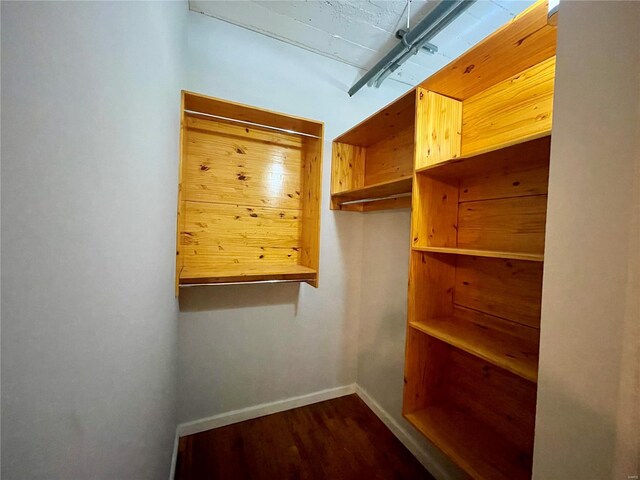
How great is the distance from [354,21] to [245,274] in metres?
1.77

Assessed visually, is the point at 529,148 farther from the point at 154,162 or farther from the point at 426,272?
the point at 154,162

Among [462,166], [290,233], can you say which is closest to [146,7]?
[462,166]

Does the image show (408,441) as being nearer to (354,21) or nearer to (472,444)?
(472,444)

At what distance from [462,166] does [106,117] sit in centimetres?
126

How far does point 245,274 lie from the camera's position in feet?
4.93

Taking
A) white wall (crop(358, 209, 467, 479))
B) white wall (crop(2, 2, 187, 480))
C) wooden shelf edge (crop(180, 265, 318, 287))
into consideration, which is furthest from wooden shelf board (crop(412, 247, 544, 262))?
white wall (crop(2, 2, 187, 480))

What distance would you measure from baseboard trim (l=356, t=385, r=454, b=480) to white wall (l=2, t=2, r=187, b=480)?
62.8 inches

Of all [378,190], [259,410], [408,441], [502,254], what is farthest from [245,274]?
[408,441]

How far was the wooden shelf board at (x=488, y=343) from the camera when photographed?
87 centimetres

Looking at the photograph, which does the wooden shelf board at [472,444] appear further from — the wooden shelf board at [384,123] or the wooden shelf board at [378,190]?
the wooden shelf board at [384,123]

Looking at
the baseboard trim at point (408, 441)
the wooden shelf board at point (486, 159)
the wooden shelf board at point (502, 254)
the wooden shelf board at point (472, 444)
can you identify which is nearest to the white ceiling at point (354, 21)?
the wooden shelf board at point (486, 159)

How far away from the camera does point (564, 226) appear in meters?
0.59

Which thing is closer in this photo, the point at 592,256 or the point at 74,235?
the point at 74,235

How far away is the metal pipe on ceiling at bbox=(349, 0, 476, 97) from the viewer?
1.23m
